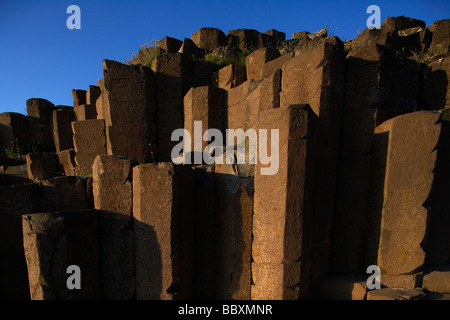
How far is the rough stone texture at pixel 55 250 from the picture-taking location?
227cm

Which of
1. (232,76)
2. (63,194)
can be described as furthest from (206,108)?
(63,194)

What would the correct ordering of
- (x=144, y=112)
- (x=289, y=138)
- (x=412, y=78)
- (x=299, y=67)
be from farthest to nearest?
(x=144, y=112) < (x=412, y=78) < (x=299, y=67) < (x=289, y=138)

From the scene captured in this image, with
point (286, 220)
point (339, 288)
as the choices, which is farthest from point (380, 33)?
point (339, 288)

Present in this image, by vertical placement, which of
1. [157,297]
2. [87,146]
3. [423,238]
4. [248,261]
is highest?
[87,146]

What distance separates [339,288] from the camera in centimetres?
277

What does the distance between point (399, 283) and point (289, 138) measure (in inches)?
98.4

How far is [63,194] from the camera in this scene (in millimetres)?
2877

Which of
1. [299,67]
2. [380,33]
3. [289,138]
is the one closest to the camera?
[289,138]

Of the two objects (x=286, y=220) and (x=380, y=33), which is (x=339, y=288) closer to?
(x=286, y=220)

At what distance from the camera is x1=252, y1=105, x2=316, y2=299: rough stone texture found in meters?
2.35

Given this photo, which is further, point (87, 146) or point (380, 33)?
point (87, 146)

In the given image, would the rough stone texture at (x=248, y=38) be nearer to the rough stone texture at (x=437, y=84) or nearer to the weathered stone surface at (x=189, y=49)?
the weathered stone surface at (x=189, y=49)

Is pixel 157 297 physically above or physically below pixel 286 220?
below

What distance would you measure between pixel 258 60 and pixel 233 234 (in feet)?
12.7
